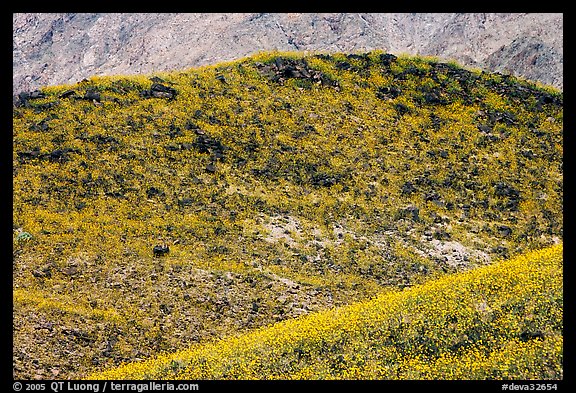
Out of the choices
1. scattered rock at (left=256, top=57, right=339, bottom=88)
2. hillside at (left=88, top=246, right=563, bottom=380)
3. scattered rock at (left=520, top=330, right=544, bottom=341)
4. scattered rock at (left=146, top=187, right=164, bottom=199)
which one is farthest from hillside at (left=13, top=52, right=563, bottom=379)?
Answer: scattered rock at (left=520, top=330, right=544, bottom=341)

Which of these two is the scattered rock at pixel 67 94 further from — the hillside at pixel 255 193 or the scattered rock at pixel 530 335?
the scattered rock at pixel 530 335

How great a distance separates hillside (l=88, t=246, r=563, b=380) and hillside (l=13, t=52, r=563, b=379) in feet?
14.6

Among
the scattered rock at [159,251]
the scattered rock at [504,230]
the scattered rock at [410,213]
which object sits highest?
the scattered rock at [410,213]

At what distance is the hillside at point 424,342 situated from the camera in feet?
46.6

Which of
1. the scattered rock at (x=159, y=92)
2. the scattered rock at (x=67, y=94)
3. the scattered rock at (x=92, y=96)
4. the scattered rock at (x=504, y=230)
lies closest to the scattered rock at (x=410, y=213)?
the scattered rock at (x=504, y=230)

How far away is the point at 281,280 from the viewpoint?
2561cm

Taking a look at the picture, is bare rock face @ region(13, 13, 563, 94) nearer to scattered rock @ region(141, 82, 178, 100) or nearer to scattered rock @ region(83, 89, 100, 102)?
scattered rock @ region(141, 82, 178, 100)

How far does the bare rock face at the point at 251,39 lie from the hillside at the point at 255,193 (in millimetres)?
23962

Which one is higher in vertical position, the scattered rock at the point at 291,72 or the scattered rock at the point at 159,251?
the scattered rock at the point at 291,72

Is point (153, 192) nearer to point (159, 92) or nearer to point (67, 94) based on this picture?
point (159, 92)

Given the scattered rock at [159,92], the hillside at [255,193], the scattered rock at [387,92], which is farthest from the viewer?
the scattered rock at [387,92]

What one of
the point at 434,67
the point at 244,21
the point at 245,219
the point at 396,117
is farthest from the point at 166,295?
the point at 244,21

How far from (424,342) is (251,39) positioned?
65.9m
